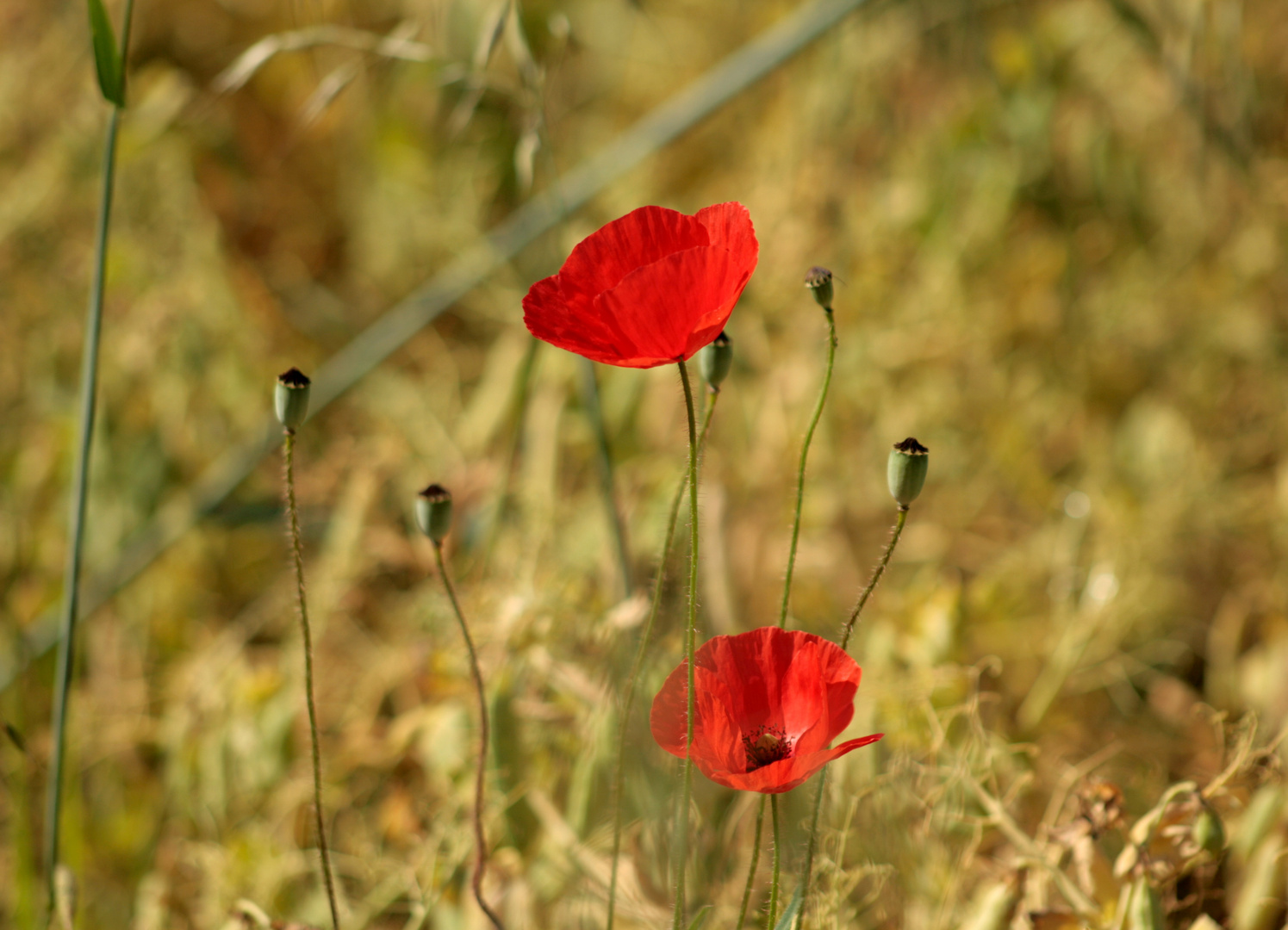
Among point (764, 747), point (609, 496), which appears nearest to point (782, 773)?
point (764, 747)

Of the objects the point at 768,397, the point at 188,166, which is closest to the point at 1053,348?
the point at 768,397

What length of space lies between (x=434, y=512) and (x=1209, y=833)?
369 millimetres

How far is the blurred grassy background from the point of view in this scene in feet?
2.32

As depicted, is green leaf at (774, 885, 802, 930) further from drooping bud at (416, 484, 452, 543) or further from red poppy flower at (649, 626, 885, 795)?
drooping bud at (416, 484, 452, 543)

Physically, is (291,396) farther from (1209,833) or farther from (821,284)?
(1209,833)

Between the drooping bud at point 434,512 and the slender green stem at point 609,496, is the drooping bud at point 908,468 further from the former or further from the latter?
the slender green stem at point 609,496

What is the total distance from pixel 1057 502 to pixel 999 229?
352mm

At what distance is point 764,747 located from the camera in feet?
1.40

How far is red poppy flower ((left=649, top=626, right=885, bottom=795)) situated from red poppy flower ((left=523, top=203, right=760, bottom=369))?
118 mm

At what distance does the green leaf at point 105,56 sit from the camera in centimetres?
51

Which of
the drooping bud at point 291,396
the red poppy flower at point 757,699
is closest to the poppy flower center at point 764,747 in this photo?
the red poppy flower at point 757,699

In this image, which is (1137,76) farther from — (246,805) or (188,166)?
(246,805)

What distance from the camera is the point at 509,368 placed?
110cm

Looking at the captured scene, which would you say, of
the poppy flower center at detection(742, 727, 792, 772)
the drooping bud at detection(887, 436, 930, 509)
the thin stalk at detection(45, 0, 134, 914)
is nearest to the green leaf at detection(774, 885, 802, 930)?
the poppy flower center at detection(742, 727, 792, 772)
